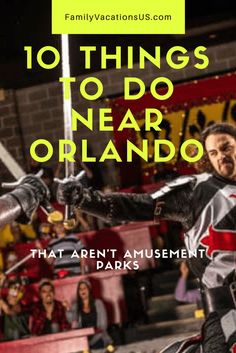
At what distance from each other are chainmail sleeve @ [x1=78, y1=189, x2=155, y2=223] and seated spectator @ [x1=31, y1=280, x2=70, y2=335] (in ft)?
5.68

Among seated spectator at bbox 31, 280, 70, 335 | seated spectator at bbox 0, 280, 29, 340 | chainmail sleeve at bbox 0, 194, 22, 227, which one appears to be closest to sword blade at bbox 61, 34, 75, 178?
chainmail sleeve at bbox 0, 194, 22, 227

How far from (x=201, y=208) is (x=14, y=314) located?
7.16 feet

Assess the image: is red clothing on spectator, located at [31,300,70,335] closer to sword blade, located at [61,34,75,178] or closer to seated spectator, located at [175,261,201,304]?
seated spectator, located at [175,261,201,304]

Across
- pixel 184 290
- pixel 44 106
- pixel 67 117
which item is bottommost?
pixel 184 290

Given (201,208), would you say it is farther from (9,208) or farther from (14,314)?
(14,314)

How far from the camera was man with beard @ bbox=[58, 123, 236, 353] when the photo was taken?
2.26 m

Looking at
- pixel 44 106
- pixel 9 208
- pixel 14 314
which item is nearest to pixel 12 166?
pixel 9 208

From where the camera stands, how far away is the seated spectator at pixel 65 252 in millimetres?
3858

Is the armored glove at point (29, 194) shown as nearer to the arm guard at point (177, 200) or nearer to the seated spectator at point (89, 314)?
the arm guard at point (177, 200)

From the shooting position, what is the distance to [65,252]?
3.97 meters

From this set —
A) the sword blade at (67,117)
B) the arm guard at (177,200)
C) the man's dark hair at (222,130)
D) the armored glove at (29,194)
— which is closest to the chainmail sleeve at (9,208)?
the armored glove at (29,194)

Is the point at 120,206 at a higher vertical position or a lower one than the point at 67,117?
lower

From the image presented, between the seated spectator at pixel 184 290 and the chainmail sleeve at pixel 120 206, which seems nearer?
the chainmail sleeve at pixel 120 206

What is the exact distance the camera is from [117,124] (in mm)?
→ 3434
